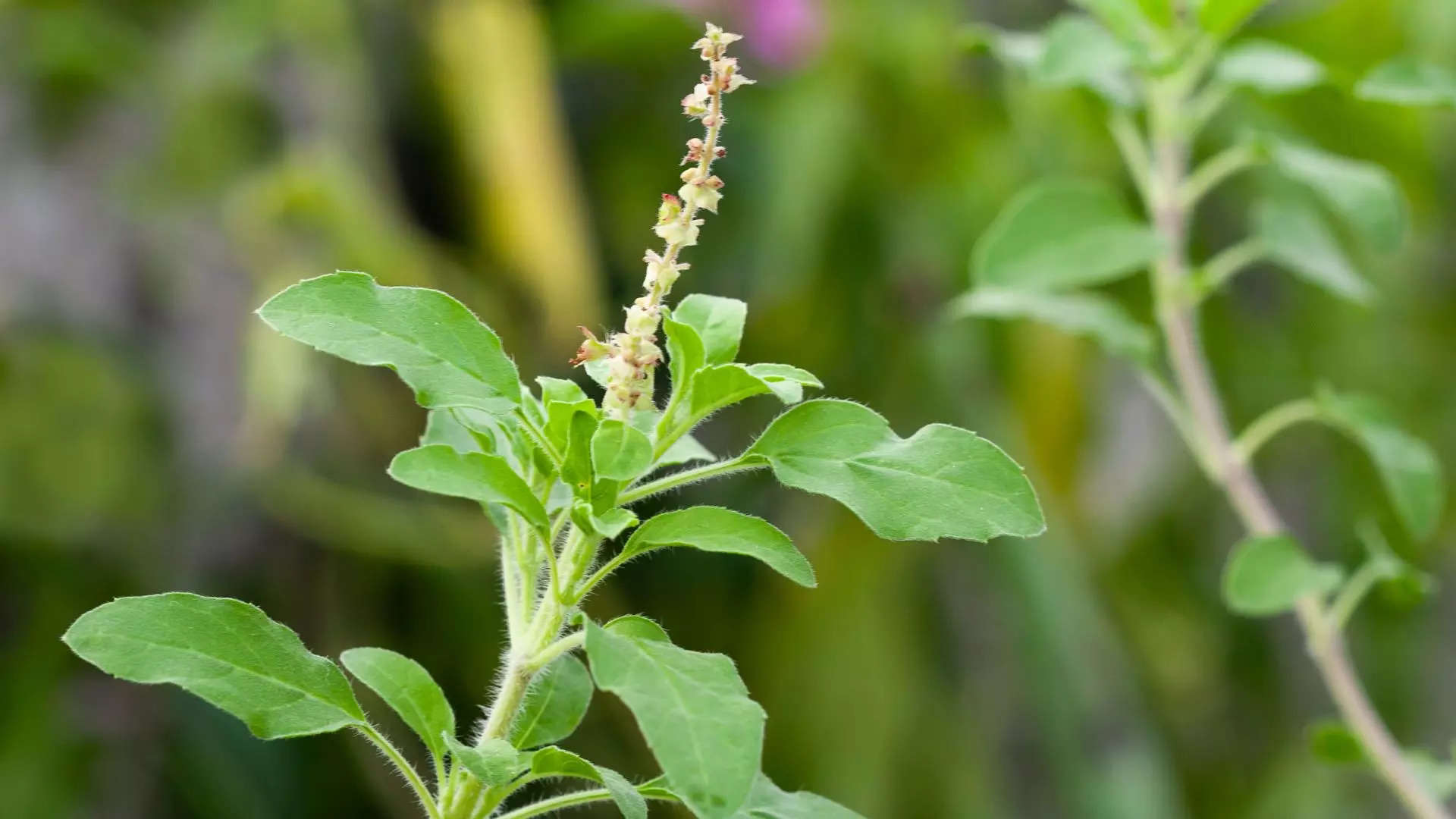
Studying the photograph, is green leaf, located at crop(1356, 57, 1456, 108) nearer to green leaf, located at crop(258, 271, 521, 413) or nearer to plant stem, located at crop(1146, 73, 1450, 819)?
plant stem, located at crop(1146, 73, 1450, 819)

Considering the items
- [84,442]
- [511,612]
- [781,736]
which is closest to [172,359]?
[84,442]

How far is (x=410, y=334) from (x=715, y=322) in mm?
47

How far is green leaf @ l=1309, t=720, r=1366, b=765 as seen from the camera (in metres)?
0.34

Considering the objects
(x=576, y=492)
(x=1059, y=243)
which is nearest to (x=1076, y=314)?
(x=1059, y=243)

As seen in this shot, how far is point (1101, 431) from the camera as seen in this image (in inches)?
44.1

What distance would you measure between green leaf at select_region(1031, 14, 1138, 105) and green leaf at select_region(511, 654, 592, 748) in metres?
0.19

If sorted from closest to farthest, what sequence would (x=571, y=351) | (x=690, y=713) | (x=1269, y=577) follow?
(x=690, y=713) → (x=1269, y=577) → (x=571, y=351)

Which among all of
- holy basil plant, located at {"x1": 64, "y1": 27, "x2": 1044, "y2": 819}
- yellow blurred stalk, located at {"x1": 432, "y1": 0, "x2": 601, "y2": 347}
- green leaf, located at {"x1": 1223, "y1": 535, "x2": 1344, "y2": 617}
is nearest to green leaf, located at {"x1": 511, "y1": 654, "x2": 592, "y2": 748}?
holy basil plant, located at {"x1": 64, "y1": 27, "x2": 1044, "y2": 819}

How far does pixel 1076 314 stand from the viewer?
39cm

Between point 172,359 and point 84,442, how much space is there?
0.28ft

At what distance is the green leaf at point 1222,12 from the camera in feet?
1.15

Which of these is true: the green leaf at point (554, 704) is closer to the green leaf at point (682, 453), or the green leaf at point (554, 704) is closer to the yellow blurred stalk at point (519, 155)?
the green leaf at point (682, 453)

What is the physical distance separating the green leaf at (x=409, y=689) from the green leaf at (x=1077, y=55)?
0.69 feet

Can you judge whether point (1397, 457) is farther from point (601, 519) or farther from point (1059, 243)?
point (601, 519)
